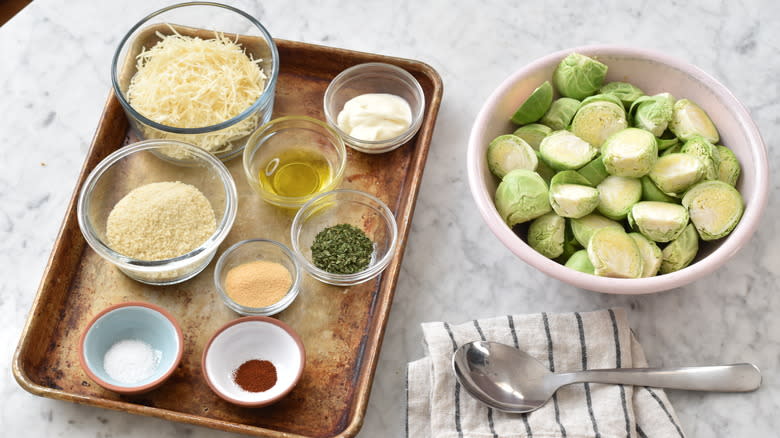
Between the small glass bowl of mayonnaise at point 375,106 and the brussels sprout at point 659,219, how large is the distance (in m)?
0.66

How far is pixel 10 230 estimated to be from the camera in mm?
2160

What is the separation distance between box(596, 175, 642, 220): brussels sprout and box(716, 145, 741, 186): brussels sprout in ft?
0.69

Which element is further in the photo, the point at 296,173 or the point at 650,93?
the point at 296,173

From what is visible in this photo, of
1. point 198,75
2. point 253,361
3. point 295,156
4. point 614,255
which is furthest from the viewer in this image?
point 295,156

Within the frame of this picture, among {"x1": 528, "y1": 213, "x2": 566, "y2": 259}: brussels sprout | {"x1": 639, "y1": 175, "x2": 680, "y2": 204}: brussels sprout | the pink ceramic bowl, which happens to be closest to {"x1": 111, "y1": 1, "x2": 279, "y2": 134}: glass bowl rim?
the pink ceramic bowl

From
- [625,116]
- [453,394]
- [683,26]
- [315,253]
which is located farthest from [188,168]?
[683,26]

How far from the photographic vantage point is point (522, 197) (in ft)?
6.28

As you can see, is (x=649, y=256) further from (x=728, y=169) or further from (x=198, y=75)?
(x=198, y=75)

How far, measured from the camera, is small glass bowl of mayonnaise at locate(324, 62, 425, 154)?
7.23 feet

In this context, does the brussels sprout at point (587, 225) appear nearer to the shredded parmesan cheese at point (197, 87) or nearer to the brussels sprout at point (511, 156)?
the brussels sprout at point (511, 156)

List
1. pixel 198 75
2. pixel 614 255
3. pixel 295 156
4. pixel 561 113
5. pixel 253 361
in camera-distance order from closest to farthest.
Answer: pixel 614 255 < pixel 253 361 < pixel 561 113 < pixel 198 75 < pixel 295 156

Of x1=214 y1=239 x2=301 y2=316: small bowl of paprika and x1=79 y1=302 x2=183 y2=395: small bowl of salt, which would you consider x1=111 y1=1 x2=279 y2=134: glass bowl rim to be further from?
x1=79 y1=302 x2=183 y2=395: small bowl of salt

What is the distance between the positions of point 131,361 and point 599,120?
1.32m

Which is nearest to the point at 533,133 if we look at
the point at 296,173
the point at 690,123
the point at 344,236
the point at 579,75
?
the point at 579,75
